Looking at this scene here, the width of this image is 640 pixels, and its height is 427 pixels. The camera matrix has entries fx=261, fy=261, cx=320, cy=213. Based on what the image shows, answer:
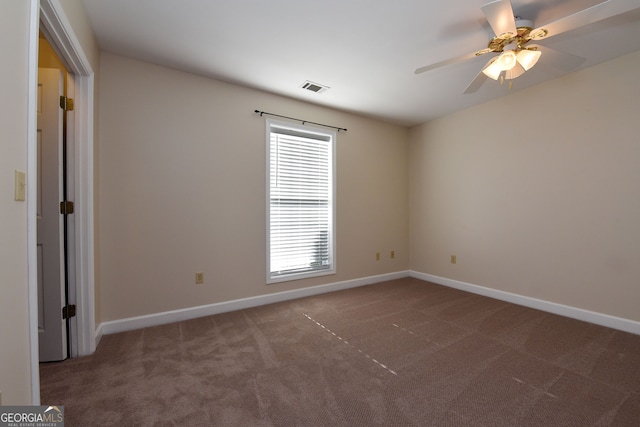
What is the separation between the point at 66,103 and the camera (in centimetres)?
199

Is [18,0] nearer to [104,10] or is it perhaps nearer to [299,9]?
[104,10]

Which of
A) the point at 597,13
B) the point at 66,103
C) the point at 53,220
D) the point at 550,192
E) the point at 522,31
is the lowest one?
the point at 53,220

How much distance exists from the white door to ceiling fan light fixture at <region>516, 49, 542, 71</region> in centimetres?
340

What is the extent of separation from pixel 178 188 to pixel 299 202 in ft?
4.79

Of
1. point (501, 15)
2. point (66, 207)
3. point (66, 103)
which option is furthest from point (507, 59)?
point (66, 207)

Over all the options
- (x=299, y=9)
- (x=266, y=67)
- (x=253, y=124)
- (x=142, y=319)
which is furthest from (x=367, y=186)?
(x=142, y=319)

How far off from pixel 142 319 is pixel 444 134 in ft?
14.9

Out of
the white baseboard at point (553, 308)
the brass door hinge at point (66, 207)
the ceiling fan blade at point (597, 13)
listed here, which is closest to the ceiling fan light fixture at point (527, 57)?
the ceiling fan blade at point (597, 13)

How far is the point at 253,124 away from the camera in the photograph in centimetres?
309

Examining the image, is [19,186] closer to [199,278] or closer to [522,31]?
[199,278]

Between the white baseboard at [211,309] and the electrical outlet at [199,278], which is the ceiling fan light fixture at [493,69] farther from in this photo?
the electrical outlet at [199,278]

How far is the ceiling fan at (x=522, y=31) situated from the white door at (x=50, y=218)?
2.96m

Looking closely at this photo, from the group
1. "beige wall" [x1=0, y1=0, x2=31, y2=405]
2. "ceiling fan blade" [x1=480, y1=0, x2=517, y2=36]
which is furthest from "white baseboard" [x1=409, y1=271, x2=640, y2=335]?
"beige wall" [x1=0, y1=0, x2=31, y2=405]

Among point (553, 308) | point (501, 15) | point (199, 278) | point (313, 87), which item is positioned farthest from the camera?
point (313, 87)
